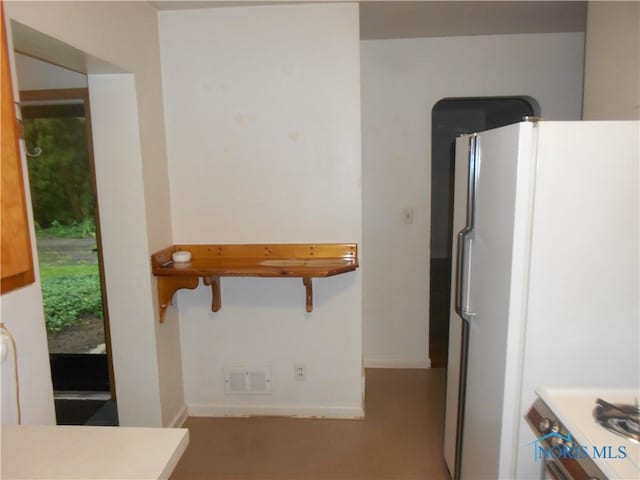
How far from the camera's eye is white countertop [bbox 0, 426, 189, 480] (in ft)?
3.06

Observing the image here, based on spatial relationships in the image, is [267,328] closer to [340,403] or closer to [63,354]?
[340,403]

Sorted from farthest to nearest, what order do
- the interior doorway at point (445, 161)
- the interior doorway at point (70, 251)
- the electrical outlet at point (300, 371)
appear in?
1. the interior doorway at point (445, 161)
2. the interior doorway at point (70, 251)
3. the electrical outlet at point (300, 371)

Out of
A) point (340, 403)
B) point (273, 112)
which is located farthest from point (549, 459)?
point (273, 112)

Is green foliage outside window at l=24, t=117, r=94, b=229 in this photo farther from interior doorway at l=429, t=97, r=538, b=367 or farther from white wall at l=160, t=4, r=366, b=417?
interior doorway at l=429, t=97, r=538, b=367

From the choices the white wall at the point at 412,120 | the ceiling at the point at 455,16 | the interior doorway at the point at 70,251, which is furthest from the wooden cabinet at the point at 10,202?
the white wall at the point at 412,120

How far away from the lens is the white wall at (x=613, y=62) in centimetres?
178

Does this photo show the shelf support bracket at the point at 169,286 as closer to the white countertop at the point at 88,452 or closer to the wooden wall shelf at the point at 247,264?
the wooden wall shelf at the point at 247,264

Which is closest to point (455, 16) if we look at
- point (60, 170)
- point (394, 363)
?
point (394, 363)

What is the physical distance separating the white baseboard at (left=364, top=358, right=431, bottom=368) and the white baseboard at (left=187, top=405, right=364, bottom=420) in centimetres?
69

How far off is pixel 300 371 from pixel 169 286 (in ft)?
3.03

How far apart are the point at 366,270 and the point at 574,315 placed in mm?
1888

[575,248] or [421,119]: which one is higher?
[421,119]

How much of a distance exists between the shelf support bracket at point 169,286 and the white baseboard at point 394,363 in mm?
1574

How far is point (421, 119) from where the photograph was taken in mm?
3055
